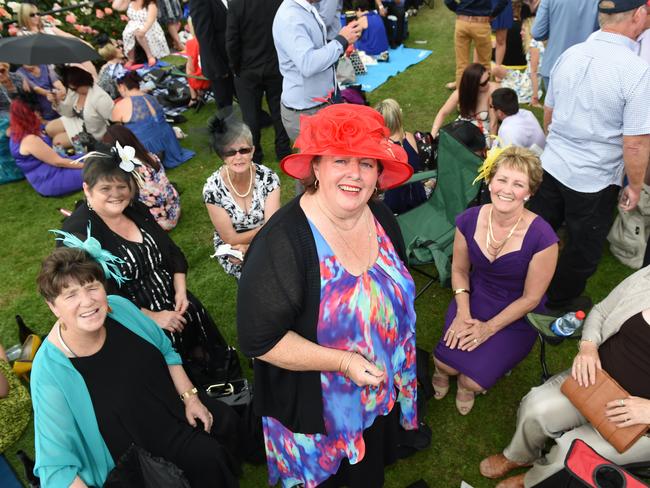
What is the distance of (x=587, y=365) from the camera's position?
2322 millimetres

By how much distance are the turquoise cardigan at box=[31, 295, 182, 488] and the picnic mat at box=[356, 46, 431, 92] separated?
6.37m

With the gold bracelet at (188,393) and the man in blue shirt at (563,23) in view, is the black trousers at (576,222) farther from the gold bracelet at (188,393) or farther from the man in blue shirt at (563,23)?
the gold bracelet at (188,393)

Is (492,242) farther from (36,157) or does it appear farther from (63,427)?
(36,157)

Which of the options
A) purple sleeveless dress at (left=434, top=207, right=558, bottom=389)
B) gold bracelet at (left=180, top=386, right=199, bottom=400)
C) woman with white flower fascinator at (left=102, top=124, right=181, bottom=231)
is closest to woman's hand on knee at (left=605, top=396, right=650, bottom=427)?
purple sleeveless dress at (left=434, top=207, right=558, bottom=389)

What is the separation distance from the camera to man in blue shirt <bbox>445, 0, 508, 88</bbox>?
19.2 feet

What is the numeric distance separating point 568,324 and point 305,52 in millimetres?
2927

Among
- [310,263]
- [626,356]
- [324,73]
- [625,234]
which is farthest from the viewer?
[324,73]

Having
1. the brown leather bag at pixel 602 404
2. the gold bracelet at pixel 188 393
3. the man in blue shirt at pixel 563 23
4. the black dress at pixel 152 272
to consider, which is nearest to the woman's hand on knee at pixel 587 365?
the brown leather bag at pixel 602 404

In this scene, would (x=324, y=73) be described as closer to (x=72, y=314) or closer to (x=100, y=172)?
(x=100, y=172)

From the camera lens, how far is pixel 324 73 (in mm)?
4289

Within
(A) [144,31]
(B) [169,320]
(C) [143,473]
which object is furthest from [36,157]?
(C) [143,473]

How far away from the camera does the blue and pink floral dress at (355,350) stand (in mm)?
1772

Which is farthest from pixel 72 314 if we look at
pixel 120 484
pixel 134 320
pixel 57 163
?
pixel 57 163

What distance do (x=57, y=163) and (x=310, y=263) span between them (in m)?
5.03
